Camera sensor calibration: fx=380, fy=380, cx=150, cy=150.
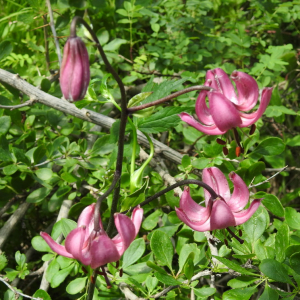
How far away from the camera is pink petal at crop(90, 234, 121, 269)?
766 mm

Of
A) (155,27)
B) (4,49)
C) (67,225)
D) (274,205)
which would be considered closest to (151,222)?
(67,225)

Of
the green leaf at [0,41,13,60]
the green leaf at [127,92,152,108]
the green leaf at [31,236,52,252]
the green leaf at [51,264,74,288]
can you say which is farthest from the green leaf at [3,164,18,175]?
the green leaf at [127,92,152,108]

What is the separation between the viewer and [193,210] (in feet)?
3.18

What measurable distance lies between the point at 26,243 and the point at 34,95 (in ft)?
2.56

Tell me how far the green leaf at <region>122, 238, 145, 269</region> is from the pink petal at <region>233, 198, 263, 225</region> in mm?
364

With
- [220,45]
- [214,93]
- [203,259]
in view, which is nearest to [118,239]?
[214,93]

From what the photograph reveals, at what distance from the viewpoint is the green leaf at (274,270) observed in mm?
911

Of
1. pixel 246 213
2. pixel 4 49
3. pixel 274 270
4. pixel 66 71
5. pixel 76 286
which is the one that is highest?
pixel 66 71

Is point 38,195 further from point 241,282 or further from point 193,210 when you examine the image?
point 241,282

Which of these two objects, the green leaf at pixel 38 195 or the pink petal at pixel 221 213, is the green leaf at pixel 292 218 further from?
the green leaf at pixel 38 195

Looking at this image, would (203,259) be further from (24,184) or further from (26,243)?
(26,243)

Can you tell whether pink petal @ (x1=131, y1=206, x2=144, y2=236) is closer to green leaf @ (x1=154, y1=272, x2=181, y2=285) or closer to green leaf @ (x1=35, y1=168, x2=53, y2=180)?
green leaf @ (x1=154, y1=272, x2=181, y2=285)

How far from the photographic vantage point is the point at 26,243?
1803 millimetres

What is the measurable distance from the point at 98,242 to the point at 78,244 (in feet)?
0.20
